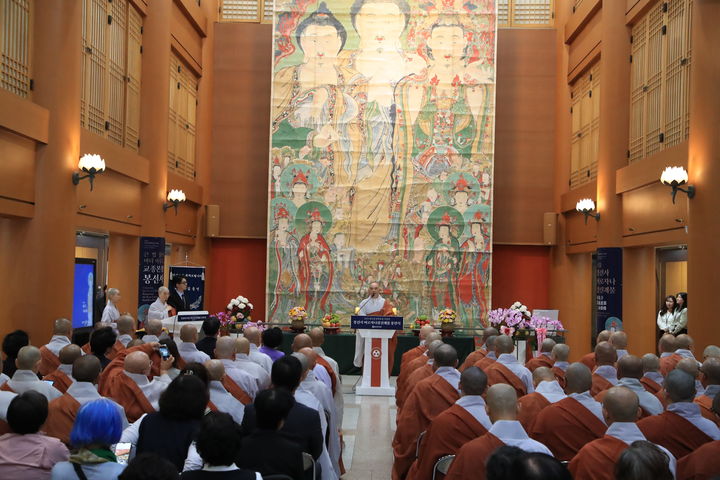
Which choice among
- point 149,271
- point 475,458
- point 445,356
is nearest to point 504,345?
point 445,356

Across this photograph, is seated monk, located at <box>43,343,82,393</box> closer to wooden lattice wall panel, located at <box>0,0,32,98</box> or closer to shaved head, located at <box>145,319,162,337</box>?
shaved head, located at <box>145,319,162,337</box>

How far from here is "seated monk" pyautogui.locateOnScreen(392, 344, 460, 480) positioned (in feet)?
20.6

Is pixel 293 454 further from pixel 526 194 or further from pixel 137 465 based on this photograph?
pixel 526 194

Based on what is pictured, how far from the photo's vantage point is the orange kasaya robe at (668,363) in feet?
23.9

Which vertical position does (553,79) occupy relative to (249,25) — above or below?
below

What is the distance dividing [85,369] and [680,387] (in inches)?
148

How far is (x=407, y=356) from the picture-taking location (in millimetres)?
9977

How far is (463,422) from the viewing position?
195 inches

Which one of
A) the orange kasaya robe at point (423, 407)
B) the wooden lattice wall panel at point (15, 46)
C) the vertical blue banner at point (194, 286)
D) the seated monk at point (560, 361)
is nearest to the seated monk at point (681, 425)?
the orange kasaya robe at point (423, 407)

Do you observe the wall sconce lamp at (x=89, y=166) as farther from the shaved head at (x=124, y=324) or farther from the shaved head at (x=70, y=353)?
the shaved head at (x=70, y=353)

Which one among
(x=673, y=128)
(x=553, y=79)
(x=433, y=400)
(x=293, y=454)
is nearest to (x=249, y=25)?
(x=553, y=79)

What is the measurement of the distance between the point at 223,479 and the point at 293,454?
82 cm

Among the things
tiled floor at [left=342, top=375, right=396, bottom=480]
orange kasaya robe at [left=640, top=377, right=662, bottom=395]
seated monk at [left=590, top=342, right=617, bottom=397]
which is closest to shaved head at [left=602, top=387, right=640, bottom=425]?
seated monk at [left=590, top=342, right=617, bottom=397]

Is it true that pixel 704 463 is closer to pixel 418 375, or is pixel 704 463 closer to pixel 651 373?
pixel 651 373
